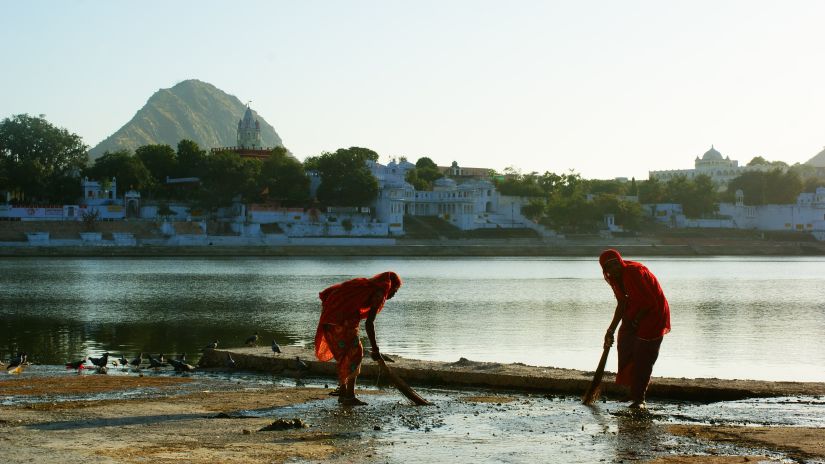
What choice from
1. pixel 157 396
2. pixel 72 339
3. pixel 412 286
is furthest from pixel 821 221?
pixel 157 396

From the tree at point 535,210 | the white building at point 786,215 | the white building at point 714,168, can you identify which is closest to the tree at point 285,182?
the tree at point 535,210

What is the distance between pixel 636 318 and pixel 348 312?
2.56 metres

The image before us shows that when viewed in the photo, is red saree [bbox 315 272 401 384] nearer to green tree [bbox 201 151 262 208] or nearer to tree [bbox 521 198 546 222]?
green tree [bbox 201 151 262 208]

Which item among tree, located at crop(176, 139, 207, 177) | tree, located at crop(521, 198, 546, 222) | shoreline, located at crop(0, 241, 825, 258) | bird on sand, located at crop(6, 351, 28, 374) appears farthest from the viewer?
tree, located at crop(521, 198, 546, 222)

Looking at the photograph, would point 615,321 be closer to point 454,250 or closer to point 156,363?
point 156,363

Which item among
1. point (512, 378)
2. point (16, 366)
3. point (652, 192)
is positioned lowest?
point (16, 366)

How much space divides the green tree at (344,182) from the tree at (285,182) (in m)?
1.70

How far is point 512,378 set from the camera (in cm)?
1109

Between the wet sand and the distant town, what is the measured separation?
65252mm

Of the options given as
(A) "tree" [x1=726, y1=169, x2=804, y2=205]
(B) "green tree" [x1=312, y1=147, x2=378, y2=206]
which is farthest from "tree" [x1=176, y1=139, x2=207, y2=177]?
(A) "tree" [x1=726, y1=169, x2=804, y2=205]

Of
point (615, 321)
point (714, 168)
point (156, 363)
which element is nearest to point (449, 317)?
point (156, 363)

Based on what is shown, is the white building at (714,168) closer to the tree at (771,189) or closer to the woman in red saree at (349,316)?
the tree at (771,189)

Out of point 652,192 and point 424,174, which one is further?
point 424,174

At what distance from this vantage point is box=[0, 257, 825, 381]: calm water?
17.3 metres
